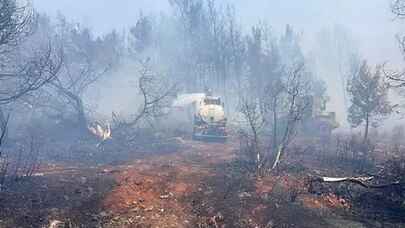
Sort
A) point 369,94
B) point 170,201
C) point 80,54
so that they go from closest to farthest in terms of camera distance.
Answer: point 170,201 < point 369,94 < point 80,54

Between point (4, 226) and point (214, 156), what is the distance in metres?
12.1

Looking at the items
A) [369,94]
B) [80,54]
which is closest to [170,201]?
[369,94]

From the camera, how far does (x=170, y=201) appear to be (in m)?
11.2

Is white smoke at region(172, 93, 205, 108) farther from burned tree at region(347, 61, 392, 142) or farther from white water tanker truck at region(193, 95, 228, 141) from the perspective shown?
burned tree at region(347, 61, 392, 142)

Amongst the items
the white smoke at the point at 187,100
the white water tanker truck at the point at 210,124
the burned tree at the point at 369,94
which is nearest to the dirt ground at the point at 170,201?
the white water tanker truck at the point at 210,124

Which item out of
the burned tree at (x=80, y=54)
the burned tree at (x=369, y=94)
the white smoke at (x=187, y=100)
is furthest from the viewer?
the burned tree at (x=80, y=54)

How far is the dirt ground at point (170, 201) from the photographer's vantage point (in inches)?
382

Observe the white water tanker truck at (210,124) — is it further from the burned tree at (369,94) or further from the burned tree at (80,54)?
the burned tree at (80,54)

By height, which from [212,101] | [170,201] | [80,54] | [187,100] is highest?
[80,54]

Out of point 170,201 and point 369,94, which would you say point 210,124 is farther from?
point 170,201

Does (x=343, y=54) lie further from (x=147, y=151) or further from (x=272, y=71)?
(x=147, y=151)

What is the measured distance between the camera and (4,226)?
28.8ft

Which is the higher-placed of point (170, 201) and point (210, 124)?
point (210, 124)

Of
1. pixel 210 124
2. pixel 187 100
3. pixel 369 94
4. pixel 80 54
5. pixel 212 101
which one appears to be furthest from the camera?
pixel 80 54
